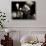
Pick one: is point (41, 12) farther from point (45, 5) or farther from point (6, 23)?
point (6, 23)

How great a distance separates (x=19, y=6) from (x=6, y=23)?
0.60m

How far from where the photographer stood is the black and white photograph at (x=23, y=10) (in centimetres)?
391

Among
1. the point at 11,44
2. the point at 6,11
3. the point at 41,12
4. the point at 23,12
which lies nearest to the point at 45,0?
the point at 41,12

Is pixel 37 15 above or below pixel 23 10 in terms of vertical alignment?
below

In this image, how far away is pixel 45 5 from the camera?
3924mm

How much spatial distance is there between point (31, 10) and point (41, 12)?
0.29 metres

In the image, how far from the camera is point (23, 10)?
391 cm

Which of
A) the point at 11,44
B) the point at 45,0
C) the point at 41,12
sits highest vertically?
the point at 45,0

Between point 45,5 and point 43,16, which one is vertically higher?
point 45,5

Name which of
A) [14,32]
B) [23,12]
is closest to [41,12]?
[23,12]

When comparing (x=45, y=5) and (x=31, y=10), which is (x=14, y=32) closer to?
(x=31, y=10)

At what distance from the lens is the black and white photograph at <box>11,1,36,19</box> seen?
12.8ft

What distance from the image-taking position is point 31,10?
3.93m

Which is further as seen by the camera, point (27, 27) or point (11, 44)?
point (27, 27)
